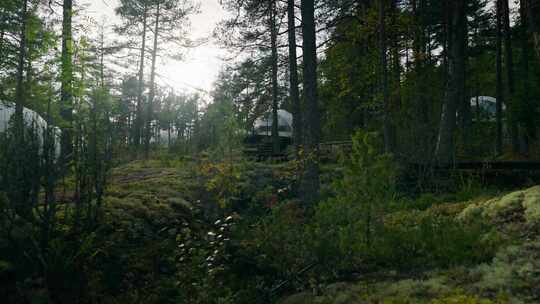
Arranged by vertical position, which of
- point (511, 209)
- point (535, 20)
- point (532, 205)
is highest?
point (535, 20)

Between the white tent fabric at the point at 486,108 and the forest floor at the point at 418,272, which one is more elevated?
the white tent fabric at the point at 486,108

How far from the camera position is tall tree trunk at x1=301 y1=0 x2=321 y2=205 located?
7.45 meters

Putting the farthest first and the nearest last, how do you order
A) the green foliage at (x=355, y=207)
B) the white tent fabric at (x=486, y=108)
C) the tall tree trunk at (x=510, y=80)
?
the white tent fabric at (x=486, y=108) < the tall tree trunk at (x=510, y=80) < the green foliage at (x=355, y=207)

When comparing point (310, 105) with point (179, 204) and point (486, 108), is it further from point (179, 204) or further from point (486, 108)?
point (486, 108)

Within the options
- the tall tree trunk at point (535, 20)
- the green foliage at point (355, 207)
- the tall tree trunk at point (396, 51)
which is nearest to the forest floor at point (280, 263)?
the green foliage at point (355, 207)

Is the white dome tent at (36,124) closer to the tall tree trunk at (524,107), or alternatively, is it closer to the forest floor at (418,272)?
the forest floor at (418,272)

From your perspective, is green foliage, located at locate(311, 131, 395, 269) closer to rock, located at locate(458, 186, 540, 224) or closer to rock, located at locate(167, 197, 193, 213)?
rock, located at locate(458, 186, 540, 224)

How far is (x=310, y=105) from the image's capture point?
7.49 m

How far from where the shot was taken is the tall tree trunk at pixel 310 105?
7.45m

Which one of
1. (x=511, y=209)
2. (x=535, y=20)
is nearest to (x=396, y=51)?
(x=535, y=20)

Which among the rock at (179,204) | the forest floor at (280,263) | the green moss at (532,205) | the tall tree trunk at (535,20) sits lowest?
the forest floor at (280,263)

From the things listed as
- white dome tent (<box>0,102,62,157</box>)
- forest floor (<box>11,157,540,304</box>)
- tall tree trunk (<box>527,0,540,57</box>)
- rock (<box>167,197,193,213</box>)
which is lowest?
forest floor (<box>11,157,540,304</box>)

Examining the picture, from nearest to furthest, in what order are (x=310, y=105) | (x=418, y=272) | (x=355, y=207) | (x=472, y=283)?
(x=472, y=283), (x=418, y=272), (x=355, y=207), (x=310, y=105)

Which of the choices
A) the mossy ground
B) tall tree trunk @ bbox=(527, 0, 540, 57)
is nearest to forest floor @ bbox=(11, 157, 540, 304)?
the mossy ground
